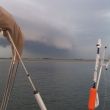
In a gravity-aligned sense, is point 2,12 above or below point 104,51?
above

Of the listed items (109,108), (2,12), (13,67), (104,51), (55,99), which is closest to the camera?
Answer: (2,12)

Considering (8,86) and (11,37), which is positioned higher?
(11,37)

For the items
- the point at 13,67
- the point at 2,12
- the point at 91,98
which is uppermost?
the point at 2,12

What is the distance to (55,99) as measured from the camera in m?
86.6

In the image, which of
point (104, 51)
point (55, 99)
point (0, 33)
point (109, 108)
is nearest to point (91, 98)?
point (104, 51)

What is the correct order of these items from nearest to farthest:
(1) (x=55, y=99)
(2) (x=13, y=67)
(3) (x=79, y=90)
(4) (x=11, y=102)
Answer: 1. (2) (x=13, y=67)
2. (4) (x=11, y=102)
3. (1) (x=55, y=99)
4. (3) (x=79, y=90)

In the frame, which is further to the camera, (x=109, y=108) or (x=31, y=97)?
(x=31, y=97)

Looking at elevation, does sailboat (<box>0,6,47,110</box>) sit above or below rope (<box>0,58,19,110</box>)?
above

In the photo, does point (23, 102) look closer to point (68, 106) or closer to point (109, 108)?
point (68, 106)

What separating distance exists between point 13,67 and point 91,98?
114 inches

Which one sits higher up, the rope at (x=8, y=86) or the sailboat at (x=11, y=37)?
the sailboat at (x=11, y=37)

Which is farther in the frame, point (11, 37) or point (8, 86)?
point (8, 86)

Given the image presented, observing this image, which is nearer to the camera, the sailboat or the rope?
the sailboat

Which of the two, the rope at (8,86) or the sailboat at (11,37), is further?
the rope at (8,86)
